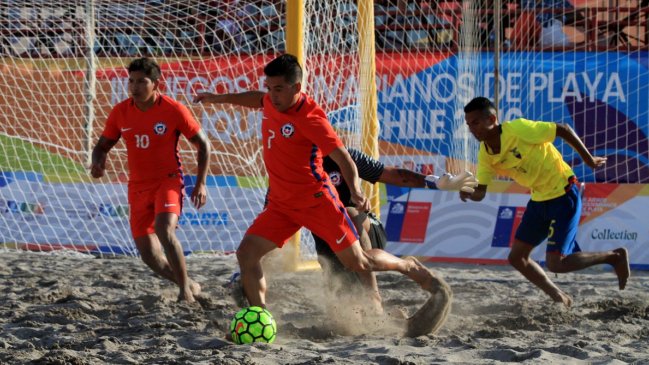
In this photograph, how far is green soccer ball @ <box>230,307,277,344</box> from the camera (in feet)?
17.2

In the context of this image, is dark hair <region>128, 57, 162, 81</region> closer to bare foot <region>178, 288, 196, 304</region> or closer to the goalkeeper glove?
bare foot <region>178, 288, 196, 304</region>

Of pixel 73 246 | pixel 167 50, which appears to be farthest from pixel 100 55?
pixel 73 246

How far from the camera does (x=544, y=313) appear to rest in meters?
6.75

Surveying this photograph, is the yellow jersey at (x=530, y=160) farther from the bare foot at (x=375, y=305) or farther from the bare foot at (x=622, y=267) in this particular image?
the bare foot at (x=375, y=305)

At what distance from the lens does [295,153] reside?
18.0ft

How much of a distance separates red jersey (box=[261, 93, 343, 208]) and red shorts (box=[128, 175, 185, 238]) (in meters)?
1.56

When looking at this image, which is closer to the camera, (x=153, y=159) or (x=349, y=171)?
(x=349, y=171)

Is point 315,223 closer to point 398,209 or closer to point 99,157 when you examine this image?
point 99,157

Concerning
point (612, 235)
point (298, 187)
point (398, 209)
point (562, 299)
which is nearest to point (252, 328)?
point (298, 187)

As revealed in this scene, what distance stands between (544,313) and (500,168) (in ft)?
3.80

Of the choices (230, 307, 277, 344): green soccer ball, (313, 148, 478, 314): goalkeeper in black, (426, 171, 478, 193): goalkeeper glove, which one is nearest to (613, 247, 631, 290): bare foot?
(313, 148, 478, 314): goalkeeper in black

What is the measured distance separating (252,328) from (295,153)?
103cm

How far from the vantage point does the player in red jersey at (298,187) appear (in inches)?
209

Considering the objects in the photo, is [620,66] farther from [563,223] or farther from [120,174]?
[120,174]
